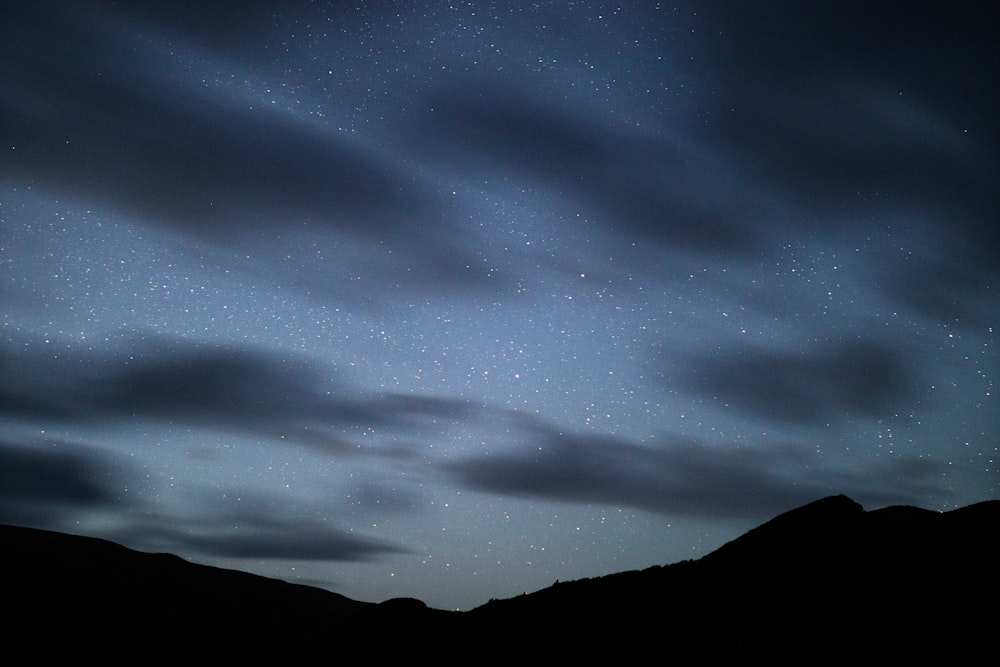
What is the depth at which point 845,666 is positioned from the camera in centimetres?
1599

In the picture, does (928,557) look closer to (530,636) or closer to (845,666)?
(845,666)

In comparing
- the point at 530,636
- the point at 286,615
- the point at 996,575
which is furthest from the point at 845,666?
the point at 286,615

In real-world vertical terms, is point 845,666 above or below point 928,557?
below

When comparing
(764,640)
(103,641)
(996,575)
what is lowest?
(103,641)

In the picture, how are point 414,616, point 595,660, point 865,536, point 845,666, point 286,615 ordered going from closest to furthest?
point 845,666
point 595,660
point 865,536
point 414,616
point 286,615

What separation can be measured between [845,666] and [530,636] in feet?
30.6

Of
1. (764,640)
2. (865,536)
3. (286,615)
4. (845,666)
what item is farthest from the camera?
(286,615)

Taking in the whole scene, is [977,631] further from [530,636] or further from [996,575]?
[530,636]

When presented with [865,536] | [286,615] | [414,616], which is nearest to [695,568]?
[865,536]

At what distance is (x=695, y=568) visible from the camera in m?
23.2

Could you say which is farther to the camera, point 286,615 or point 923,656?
point 286,615

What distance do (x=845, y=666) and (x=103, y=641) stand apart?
149 feet

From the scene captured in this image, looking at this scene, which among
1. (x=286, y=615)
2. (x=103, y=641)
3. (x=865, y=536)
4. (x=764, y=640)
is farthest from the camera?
(x=286, y=615)

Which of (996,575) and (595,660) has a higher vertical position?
(996,575)
